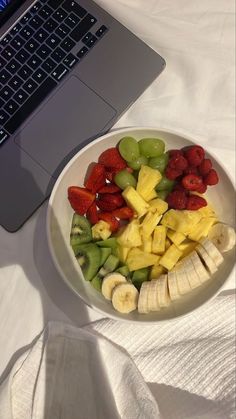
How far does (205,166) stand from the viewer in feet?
2.75

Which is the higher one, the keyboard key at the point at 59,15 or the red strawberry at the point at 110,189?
the keyboard key at the point at 59,15

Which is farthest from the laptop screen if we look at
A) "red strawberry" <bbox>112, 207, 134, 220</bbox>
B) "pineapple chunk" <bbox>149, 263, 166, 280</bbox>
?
"pineapple chunk" <bbox>149, 263, 166, 280</bbox>

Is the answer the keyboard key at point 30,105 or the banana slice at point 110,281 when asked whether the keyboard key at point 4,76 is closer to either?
the keyboard key at point 30,105

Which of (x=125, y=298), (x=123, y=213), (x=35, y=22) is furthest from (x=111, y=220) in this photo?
(x=35, y=22)

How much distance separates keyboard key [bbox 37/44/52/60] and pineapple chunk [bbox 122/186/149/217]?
0.25m

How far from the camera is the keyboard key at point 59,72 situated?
873 mm

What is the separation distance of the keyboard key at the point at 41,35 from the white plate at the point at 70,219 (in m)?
0.19

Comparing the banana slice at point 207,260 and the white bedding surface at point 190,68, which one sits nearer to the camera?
the banana slice at point 207,260

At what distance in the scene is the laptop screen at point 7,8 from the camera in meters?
0.84

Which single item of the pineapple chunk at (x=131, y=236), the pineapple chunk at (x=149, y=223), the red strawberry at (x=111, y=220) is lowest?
A: the red strawberry at (x=111, y=220)

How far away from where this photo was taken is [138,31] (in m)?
0.93

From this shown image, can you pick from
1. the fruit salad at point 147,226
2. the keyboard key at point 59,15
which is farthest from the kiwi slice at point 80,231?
the keyboard key at point 59,15

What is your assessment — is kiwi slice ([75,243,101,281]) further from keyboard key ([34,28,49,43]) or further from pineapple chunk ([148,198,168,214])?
keyboard key ([34,28,49,43])

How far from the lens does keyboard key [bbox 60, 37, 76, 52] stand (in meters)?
0.87
